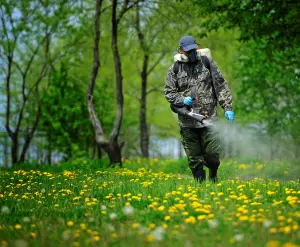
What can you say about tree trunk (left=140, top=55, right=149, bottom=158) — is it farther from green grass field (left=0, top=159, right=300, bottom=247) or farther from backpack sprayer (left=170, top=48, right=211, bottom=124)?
green grass field (left=0, top=159, right=300, bottom=247)

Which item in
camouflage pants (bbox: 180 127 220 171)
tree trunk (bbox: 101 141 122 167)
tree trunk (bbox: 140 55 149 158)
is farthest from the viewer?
tree trunk (bbox: 140 55 149 158)

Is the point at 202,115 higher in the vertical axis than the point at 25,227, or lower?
higher

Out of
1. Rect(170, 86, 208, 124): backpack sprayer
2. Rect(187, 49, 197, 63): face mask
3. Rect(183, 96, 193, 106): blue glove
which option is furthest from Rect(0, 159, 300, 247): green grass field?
Rect(187, 49, 197, 63): face mask

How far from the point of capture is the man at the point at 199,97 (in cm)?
756

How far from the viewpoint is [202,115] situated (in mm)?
7484

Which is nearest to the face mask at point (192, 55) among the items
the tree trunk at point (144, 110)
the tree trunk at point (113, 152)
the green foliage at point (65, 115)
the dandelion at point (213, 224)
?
the dandelion at point (213, 224)

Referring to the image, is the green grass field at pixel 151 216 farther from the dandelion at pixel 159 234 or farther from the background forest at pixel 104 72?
the background forest at pixel 104 72

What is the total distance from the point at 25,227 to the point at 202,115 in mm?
3634

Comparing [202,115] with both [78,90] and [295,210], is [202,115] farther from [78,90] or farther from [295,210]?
[78,90]

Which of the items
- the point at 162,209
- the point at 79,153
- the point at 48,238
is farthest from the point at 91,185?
the point at 79,153

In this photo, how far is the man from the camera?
756cm

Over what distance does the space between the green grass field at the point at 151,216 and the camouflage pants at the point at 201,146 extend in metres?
0.97

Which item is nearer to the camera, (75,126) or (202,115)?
(202,115)

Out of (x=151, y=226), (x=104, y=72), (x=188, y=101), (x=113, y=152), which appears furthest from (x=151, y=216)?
(x=104, y=72)
